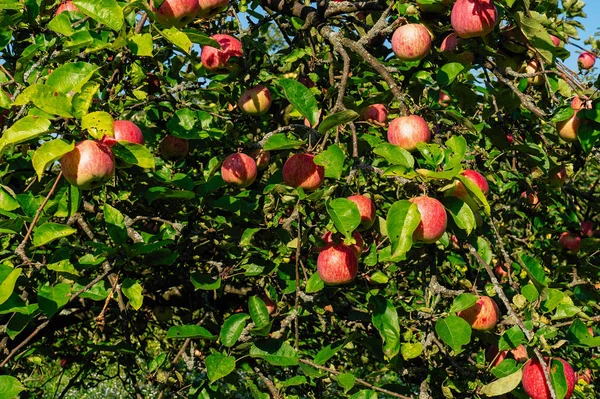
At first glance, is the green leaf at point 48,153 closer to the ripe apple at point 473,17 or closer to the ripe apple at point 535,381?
the ripe apple at point 473,17

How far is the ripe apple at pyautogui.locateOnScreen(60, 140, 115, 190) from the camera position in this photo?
1.45 m

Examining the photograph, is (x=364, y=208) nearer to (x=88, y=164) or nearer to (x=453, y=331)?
(x=453, y=331)

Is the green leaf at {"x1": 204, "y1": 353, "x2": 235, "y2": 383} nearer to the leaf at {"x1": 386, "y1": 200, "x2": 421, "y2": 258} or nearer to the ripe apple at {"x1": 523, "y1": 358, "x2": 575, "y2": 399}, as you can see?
the leaf at {"x1": 386, "y1": 200, "x2": 421, "y2": 258}

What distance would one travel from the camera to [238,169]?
6.75 ft

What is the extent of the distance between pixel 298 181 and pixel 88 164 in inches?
23.1

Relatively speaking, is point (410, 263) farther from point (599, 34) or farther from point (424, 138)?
point (599, 34)

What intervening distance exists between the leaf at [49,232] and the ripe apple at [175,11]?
1.94 ft

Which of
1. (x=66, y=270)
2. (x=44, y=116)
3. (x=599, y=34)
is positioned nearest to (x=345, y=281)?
(x=66, y=270)

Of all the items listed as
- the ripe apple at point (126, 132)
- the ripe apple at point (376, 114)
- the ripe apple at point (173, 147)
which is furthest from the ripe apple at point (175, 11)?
the ripe apple at point (376, 114)

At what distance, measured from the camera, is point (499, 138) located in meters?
2.38

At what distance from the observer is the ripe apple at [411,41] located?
2.03 meters

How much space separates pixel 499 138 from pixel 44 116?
5.38 feet

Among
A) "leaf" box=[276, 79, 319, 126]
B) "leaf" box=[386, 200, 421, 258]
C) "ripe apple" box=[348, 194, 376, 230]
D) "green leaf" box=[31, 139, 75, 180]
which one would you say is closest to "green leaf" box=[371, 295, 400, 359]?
"ripe apple" box=[348, 194, 376, 230]

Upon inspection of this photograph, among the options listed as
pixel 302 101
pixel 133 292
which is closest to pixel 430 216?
pixel 302 101
